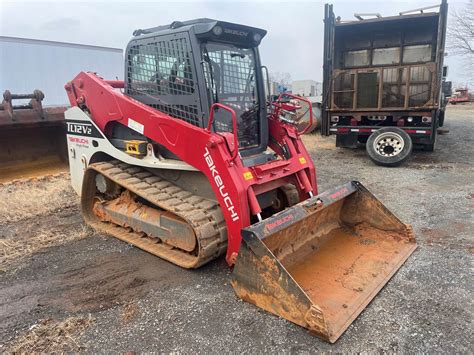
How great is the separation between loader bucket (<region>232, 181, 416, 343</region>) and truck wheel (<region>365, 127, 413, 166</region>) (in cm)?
449

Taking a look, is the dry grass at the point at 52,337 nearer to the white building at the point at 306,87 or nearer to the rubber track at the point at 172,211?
the rubber track at the point at 172,211

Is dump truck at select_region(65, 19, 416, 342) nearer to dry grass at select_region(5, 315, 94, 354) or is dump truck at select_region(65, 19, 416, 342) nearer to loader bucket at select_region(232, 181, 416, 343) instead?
loader bucket at select_region(232, 181, 416, 343)

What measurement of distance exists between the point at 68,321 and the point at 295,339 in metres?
1.68

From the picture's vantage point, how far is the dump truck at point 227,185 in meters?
3.01

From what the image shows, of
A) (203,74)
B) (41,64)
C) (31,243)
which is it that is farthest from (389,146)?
→ (41,64)

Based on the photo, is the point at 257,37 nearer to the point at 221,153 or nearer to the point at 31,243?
the point at 221,153

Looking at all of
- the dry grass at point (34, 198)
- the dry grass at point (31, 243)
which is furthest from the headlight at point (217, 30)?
the dry grass at point (34, 198)

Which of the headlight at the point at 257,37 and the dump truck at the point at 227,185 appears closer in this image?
the dump truck at the point at 227,185

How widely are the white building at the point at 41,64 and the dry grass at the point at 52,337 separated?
10.6m

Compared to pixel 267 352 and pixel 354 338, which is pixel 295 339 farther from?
pixel 354 338

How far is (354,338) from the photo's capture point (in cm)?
262

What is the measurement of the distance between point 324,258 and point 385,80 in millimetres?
6652

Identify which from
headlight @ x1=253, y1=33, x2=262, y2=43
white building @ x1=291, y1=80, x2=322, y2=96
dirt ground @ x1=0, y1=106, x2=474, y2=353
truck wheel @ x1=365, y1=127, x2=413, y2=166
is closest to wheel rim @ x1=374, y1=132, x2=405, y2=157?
truck wheel @ x1=365, y1=127, x2=413, y2=166

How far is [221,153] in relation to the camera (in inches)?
129
